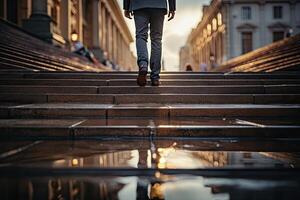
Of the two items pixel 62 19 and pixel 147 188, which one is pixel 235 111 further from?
pixel 62 19

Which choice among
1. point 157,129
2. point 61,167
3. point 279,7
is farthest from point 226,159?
point 279,7

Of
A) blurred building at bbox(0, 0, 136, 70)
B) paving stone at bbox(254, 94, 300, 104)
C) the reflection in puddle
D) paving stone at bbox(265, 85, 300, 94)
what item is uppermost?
blurred building at bbox(0, 0, 136, 70)

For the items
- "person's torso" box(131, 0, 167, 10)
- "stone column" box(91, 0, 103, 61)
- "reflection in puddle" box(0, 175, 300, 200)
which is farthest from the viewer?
"stone column" box(91, 0, 103, 61)

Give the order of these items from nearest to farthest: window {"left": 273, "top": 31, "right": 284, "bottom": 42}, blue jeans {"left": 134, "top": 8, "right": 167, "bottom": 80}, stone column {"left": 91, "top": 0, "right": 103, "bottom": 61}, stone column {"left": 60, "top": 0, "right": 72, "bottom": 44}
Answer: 1. blue jeans {"left": 134, "top": 8, "right": 167, "bottom": 80}
2. stone column {"left": 60, "top": 0, "right": 72, "bottom": 44}
3. stone column {"left": 91, "top": 0, "right": 103, "bottom": 61}
4. window {"left": 273, "top": 31, "right": 284, "bottom": 42}

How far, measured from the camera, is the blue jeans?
5.02 meters

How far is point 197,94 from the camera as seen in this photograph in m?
4.93

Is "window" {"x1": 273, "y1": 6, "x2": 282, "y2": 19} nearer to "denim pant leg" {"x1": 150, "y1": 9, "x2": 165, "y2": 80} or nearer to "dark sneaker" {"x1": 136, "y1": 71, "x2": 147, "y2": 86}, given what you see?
"denim pant leg" {"x1": 150, "y1": 9, "x2": 165, "y2": 80}

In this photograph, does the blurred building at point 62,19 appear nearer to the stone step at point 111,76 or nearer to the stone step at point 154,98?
the stone step at point 111,76

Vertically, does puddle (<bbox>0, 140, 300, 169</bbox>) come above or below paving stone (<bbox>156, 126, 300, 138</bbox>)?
below

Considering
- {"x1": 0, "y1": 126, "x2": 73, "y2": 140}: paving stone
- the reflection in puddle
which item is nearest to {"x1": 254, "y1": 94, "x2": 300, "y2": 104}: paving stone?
{"x1": 0, "y1": 126, "x2": 73, "y2": 140}: paving stone

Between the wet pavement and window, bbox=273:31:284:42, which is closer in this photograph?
the wet pavement

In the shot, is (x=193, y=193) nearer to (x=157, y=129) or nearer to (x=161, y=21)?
(x=157, y=129)

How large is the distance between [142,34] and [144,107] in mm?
1480

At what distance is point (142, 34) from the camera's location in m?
5.05
